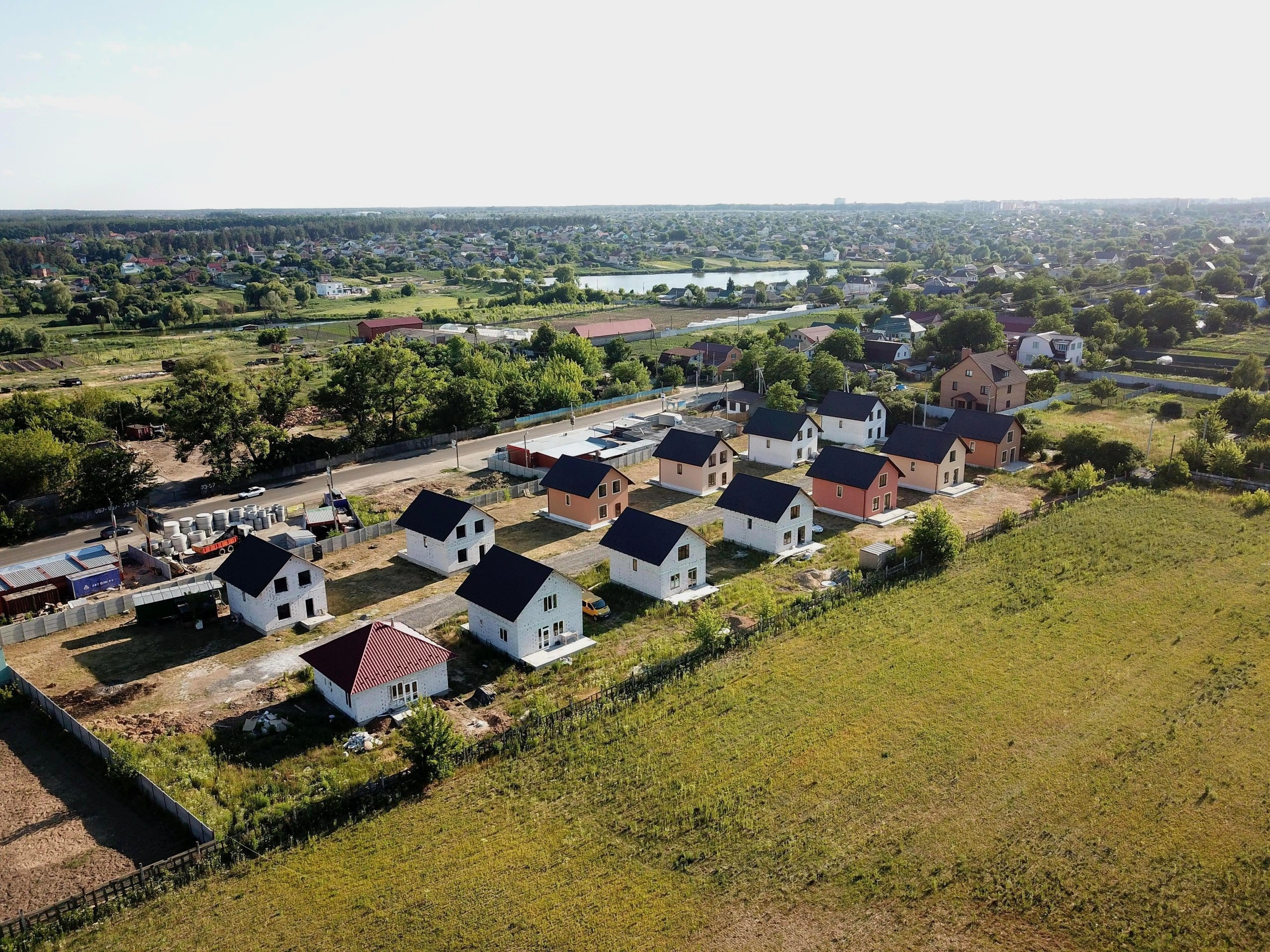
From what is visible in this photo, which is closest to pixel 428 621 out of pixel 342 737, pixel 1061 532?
pixel 342 737

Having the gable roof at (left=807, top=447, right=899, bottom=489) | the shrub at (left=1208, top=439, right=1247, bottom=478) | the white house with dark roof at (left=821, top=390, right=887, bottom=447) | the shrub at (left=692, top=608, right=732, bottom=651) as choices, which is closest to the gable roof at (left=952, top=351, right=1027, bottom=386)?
the white house with dark roof at (left=821, top=390, right=887, bottom=447)

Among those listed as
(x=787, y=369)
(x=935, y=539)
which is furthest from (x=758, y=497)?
(x=787, y=369)

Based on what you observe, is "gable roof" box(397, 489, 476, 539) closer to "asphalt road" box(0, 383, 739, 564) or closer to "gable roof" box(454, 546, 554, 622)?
"gable roof" box(454, 546, 554, 622)

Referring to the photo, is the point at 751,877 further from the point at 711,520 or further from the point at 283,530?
the point at 283,530

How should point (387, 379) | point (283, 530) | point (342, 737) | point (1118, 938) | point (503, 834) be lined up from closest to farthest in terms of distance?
point (1118, 938), point (503, 834), point (342, 737), point (283, 530), point (387, 379)

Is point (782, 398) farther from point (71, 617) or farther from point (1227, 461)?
point (71, 617)

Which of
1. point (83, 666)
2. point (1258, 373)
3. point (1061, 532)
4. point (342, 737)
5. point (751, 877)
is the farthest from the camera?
point (1258, 373)
